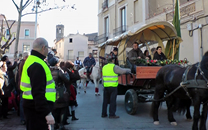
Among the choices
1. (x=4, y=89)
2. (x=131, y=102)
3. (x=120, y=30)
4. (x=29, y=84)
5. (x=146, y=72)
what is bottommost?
(x=131, y=102)

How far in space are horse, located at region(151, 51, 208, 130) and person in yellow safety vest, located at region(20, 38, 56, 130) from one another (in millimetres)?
3426

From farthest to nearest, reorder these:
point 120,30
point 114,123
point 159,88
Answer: point 120,30 → point 159,88 → point 114,123

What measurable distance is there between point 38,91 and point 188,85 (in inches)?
145

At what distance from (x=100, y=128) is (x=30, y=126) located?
3121 mm

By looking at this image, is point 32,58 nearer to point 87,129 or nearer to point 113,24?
point 87,129

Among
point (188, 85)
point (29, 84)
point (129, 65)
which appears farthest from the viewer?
point (129, 65)

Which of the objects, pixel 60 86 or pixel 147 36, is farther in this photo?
pixel 147 36

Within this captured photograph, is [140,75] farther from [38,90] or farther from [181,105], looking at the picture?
[38,90]

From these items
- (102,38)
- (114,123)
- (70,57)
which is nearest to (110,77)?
(114,123)

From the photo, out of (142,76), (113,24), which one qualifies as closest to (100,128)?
(142,76)

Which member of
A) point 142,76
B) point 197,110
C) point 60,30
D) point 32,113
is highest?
point 60,30

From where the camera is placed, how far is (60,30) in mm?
71688

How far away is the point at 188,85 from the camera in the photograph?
5.05 metres

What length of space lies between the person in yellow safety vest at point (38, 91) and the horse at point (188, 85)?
11.2ft
